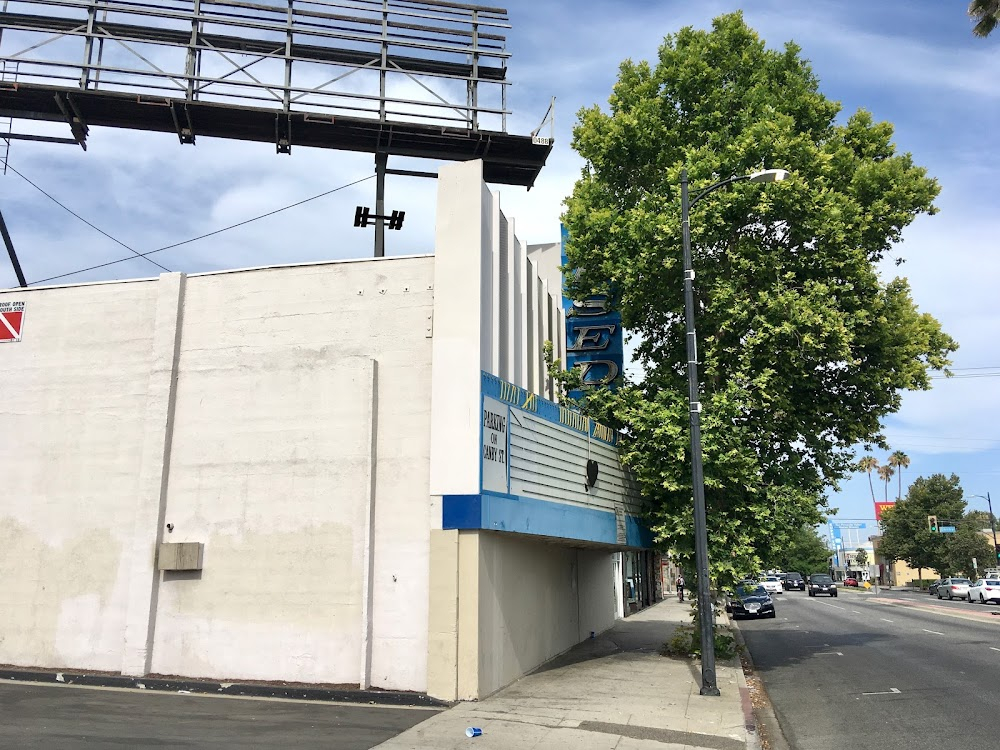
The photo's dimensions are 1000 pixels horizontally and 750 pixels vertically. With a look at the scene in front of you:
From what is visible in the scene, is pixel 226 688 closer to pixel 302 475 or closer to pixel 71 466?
pixel 302 475

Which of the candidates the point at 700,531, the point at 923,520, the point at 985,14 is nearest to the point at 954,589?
the point at 923,520

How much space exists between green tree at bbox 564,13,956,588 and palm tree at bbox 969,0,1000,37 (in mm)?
6096

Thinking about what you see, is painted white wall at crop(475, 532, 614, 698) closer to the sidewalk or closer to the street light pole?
the sidewalk

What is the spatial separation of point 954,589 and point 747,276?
46.2 meters

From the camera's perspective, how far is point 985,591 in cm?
4559

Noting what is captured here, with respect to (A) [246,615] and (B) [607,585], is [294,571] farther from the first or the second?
(B) [607,585]

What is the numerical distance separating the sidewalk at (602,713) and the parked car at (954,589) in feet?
143

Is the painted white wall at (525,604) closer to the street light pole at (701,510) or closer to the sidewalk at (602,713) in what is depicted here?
the sidewalk at (602,713)

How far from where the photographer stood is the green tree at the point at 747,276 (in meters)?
16.7

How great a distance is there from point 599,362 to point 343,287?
8.73 m

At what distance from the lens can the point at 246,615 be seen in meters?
13.3

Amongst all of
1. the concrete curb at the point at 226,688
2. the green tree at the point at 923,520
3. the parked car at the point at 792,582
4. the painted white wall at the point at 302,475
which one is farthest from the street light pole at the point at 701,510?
the parked car at the point at 792,582

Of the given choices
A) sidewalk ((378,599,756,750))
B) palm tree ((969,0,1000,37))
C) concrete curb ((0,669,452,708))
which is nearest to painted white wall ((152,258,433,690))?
concrete curb ((0,669,452,708))

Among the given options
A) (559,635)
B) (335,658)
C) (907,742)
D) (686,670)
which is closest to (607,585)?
(559,635)
